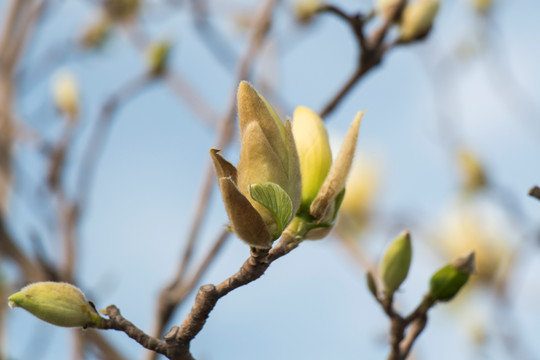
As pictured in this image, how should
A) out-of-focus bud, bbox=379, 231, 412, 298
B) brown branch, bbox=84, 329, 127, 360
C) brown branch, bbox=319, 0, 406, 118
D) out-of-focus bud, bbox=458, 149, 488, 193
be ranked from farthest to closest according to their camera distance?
out-of-focus bud, bbox=458, 149, 488, 193
brown branch, bbox=84, 329, 127, 360
brown branch, bbox=319, 0, 406, 118
out-of-focus bud, bbox=379, 231, 412, 298

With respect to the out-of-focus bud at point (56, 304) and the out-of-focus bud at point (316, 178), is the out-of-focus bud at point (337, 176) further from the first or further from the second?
the out-of-focus bud at point (56, 304)

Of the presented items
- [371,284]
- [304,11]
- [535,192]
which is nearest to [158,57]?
[304,11]

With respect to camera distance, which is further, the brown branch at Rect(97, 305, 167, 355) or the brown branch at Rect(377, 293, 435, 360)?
the brown branch at Rect(377, 293, 435, 360)

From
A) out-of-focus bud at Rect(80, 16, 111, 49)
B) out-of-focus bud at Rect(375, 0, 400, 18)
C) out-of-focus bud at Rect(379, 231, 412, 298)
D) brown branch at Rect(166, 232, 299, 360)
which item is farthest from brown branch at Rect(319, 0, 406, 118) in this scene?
out-of-focus bud at Rect(80, 16, 111, 49)

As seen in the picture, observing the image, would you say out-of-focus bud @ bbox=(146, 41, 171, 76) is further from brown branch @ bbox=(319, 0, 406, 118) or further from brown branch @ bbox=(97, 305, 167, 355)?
brown branch @ bbox=(97, 305, 167, 355)

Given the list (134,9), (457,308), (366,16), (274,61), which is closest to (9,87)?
(134,9)

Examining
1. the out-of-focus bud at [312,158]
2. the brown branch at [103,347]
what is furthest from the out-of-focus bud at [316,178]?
the brown branch at [103,347]

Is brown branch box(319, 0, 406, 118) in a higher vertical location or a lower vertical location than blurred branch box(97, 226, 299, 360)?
higher
